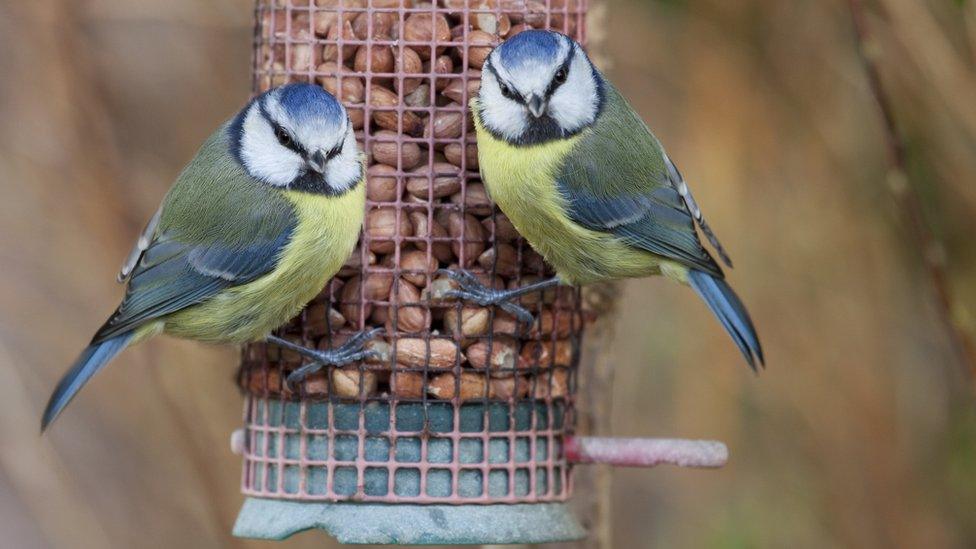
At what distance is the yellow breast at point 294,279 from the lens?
327 cm

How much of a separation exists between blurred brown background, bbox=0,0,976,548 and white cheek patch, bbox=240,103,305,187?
1449 mm

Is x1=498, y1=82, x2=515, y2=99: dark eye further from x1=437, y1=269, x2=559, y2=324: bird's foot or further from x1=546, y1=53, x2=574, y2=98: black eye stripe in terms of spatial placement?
x1=437, y1=269, x2=559, y2=324: bird's foot

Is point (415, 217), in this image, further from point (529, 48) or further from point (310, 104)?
point (529, 48)

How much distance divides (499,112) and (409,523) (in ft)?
3.47

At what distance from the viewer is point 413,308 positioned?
3416 mm

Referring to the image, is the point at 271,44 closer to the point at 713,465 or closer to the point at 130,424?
the point at 713,465

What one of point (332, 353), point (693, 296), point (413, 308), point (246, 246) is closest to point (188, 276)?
point (246, 246)

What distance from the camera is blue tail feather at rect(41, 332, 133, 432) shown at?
3.23m

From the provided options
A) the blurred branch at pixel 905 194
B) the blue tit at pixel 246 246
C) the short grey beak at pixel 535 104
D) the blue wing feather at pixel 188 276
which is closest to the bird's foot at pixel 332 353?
the blue tit at pixel 246 246

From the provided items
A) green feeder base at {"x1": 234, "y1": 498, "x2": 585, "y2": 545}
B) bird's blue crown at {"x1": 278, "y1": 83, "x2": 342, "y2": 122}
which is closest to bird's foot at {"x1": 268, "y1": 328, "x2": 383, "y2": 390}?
green feeder base at {"x1": 234, "y1": 498, "x2": 585, "y2": 545}

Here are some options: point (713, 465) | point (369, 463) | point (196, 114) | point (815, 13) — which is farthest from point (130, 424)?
point (815, 13)

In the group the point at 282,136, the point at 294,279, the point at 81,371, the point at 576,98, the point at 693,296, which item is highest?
the point at 576,98

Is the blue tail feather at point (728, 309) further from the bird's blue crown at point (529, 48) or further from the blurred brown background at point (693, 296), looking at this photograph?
the blurred brown background at point (693, 296)

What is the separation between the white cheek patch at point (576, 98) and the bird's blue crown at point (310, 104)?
0.55 metres
